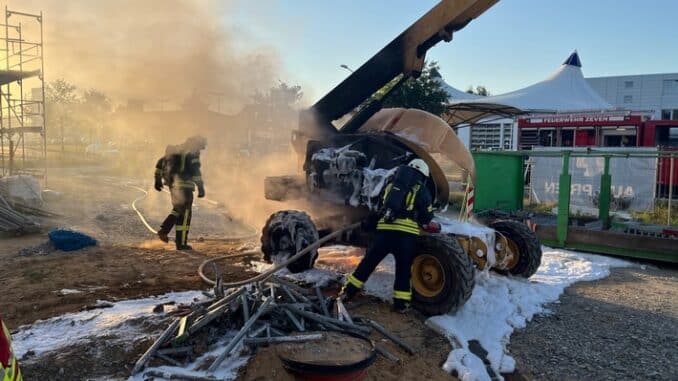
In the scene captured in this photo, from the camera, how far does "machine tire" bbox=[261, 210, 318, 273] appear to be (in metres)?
6.44

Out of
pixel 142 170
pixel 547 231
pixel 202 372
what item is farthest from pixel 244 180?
pixel 142 170

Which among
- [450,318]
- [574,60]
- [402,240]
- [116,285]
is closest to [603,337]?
[450,318]

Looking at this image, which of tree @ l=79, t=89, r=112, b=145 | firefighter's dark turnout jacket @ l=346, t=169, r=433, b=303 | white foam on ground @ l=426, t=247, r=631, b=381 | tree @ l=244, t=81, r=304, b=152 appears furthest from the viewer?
tree @ l=79, t=89, r=112, b=145

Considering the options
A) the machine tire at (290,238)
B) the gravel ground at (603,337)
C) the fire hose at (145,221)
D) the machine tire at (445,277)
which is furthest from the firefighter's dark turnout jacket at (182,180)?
the gravel ground at (603,337)

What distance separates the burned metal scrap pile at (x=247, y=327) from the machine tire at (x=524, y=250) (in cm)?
325

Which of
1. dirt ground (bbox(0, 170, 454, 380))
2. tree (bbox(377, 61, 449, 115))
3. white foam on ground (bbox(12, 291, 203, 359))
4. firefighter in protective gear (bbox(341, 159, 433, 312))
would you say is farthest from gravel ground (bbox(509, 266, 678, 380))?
tree (bbox(377, 61, 449, 115))

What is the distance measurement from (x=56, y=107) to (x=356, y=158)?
39389 mm

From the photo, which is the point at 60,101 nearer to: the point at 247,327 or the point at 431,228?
the point at 431,228

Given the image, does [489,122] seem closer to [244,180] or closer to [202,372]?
[244,180]

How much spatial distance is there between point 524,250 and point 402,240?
2.53 meters

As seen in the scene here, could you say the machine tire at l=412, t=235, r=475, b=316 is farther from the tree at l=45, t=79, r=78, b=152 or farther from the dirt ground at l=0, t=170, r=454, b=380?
the tree at l=45, t=79, r=78, b=152

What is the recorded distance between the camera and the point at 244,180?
35.9 ft

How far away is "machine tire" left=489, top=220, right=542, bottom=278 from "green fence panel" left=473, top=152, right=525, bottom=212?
4.15m

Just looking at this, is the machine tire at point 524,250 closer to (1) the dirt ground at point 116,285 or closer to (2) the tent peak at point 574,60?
(1) the dirt ground at point 116,285
